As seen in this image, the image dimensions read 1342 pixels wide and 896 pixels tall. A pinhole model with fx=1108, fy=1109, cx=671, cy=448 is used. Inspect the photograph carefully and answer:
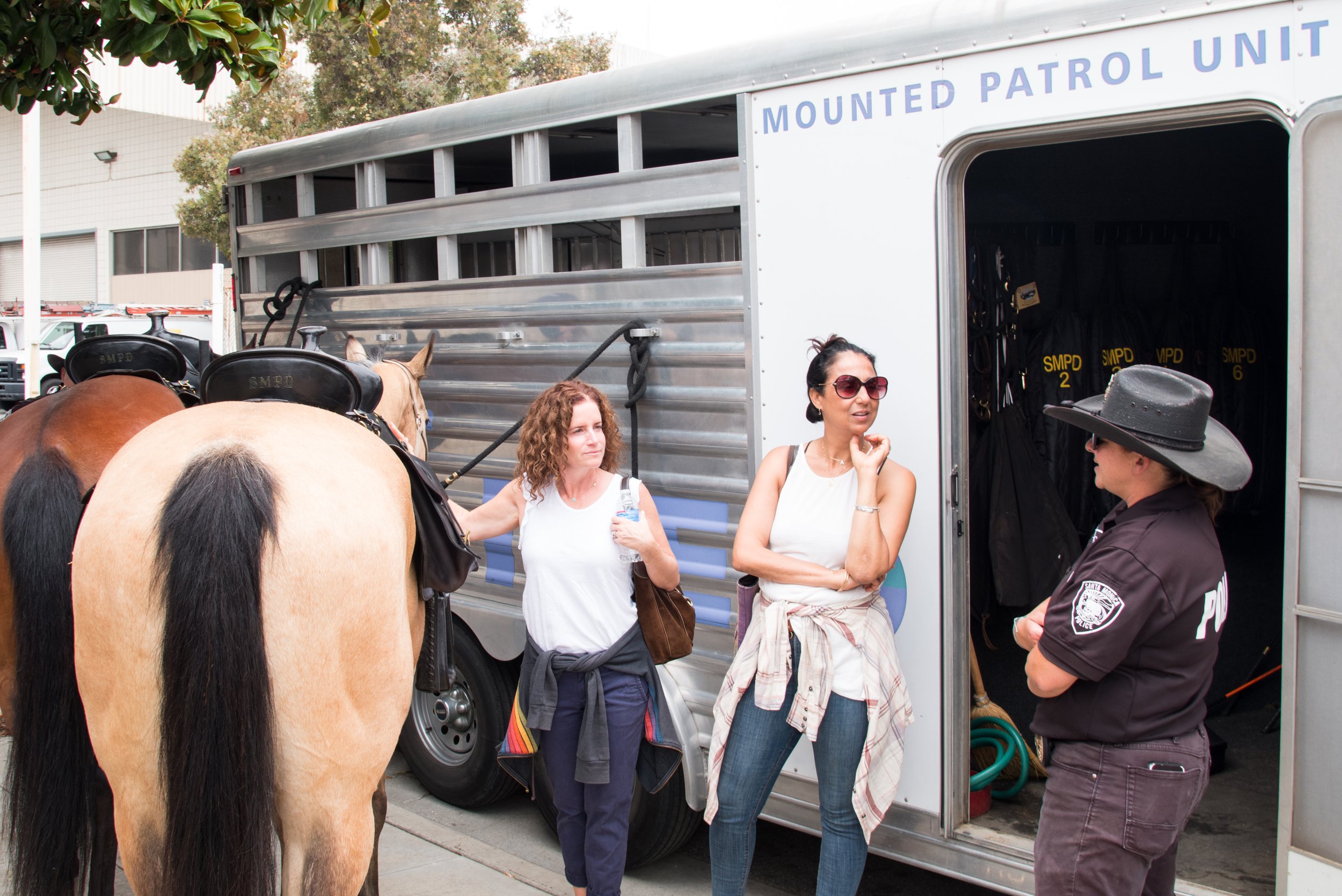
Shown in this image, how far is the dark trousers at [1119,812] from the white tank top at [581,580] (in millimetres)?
1382

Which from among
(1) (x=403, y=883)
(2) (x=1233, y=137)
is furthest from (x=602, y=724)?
(2) (x=1233, y=137)

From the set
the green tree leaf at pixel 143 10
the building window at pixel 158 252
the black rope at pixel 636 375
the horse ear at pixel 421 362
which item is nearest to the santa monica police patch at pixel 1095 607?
the black rope at pixel 636 375

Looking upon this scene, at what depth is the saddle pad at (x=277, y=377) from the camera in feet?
9.75

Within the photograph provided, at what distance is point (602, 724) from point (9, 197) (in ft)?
107

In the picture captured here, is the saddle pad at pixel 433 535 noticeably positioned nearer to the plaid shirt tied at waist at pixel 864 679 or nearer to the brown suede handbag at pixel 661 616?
the brown suede handbag at pixel 661 616

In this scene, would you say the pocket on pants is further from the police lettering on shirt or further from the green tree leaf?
the green tree leaf

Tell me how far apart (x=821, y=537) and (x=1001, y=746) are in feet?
4.07

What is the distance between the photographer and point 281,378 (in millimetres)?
2980

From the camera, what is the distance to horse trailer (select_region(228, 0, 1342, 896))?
8.66ft

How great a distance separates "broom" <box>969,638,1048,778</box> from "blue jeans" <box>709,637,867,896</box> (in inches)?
35.3

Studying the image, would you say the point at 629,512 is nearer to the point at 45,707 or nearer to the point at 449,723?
the point at 45,707

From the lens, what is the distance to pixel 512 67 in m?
15.6

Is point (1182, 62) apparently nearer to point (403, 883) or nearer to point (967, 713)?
point (967, 713)

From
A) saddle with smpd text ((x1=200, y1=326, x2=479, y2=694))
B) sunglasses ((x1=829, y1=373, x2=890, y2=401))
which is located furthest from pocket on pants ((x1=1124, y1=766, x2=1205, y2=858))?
saddle with smpd text ((x1=200, y1=326, x2=479, y2=694))
